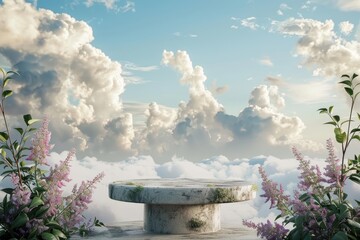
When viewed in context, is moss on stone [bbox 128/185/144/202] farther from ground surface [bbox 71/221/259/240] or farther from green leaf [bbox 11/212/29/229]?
green leaf [bbox 11/212/29/229]

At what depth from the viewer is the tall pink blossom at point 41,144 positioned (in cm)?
541

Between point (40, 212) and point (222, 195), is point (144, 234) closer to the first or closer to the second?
point (222, 195)

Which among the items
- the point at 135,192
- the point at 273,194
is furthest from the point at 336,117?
the point at 135,192

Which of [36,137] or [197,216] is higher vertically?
[36,137]

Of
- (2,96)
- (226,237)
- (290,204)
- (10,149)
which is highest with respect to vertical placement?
(2,96)

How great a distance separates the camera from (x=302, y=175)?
4934 mm

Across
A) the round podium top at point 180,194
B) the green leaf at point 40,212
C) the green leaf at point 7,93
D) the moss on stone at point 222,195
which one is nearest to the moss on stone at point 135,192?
the round podium top at point 180,194

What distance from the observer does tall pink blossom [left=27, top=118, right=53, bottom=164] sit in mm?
5410

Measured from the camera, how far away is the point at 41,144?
17.8 feet

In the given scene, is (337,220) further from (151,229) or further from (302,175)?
(151,229)

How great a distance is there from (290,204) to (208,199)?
4.88 feet

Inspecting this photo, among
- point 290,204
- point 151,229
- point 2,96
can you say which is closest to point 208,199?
point 151,229

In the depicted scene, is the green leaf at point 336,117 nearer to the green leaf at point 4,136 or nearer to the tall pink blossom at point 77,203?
the tall pink blossom at point 77,203

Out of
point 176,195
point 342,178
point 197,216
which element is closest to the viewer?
point 342,178
